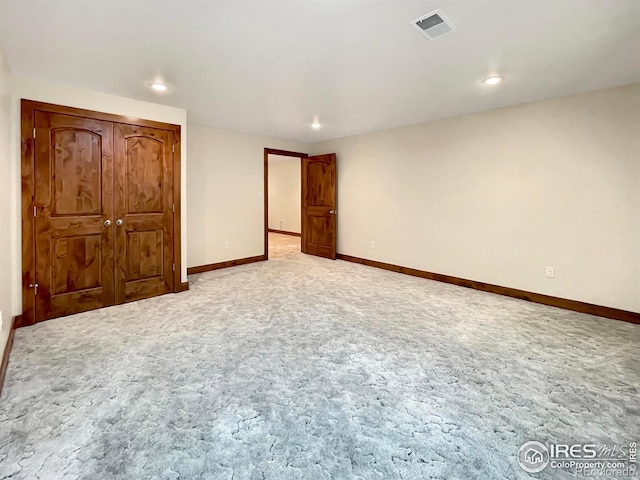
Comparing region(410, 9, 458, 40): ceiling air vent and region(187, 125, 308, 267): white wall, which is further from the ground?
region(410, 9, 458, 40): ceiling air vent

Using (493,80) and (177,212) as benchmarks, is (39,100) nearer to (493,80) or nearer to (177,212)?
(177,212)

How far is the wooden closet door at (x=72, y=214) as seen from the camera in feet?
10.5

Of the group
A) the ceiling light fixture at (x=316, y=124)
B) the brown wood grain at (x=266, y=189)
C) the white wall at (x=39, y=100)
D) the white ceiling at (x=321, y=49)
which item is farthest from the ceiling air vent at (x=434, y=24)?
the brown wood grain at (x=266, y=189)

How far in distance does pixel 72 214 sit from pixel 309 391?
10.1ft

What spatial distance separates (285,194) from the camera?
10.2 m

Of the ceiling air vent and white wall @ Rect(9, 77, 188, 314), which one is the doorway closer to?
white wall @ Rect(9, 77, 188, 314)

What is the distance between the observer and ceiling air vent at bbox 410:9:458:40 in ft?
6.71

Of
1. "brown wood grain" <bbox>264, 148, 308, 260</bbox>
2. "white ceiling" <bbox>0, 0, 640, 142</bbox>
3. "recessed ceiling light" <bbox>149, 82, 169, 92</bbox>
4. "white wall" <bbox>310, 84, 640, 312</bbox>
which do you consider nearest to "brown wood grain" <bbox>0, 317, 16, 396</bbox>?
"white ceiling" <bbox>0, 0, 640, 142</bbox>

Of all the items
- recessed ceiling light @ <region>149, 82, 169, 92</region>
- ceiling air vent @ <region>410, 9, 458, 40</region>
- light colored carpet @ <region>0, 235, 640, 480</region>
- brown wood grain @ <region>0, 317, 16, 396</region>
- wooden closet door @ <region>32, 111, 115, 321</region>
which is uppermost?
recessed ceiling light @ <region>149, 82, 169, 92</region>

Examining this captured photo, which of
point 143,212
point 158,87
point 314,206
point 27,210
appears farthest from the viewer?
point 314,206

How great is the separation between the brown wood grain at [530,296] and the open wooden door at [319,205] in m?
1.34

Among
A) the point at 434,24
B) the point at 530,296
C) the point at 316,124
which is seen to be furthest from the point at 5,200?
the point at 530,296

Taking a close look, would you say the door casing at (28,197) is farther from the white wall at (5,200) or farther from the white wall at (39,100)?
the white wall at (5,200)

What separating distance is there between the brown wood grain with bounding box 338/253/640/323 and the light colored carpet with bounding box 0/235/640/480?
0.67 feet
